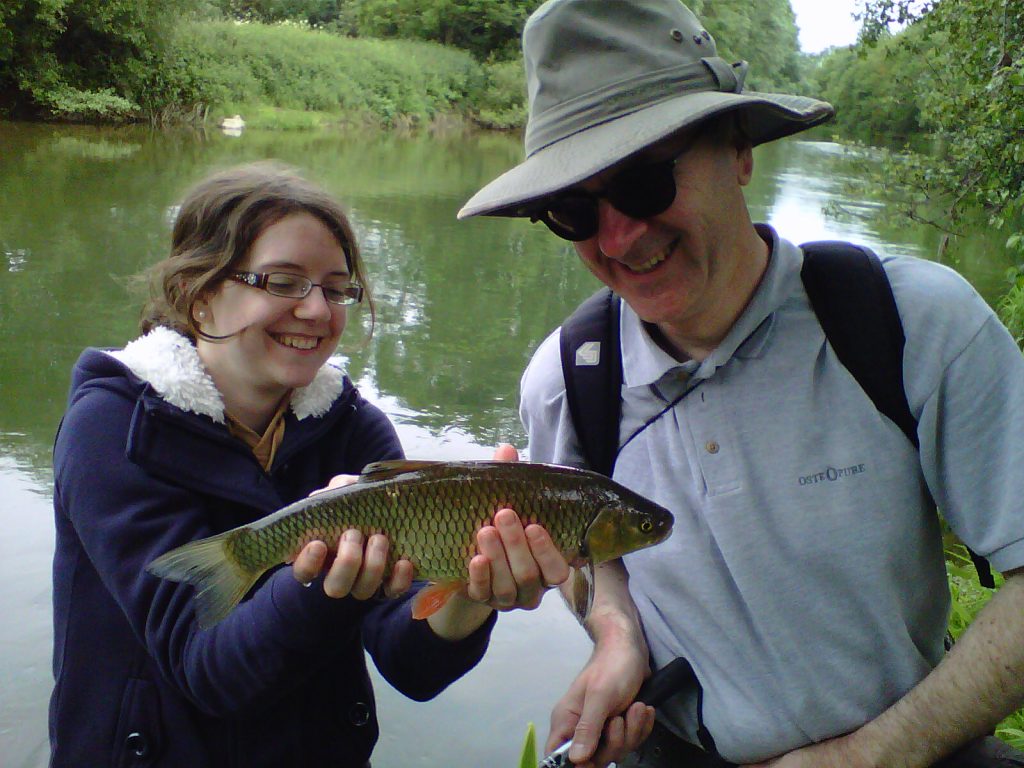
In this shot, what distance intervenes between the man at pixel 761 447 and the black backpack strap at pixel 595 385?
117 millimetres

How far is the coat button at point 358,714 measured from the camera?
86.3 inches

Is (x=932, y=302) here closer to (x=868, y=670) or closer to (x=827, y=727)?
(x=868, y=670)

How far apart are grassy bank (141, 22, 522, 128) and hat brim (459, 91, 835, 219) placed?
90.1 feet

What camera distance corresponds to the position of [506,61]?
1825 inches

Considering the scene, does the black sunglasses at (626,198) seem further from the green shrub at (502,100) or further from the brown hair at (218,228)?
the green shrub at (502,100)

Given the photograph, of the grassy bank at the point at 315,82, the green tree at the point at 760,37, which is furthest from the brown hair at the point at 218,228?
the green tree at the point at 760,37

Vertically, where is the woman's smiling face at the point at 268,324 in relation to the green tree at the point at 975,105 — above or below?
below

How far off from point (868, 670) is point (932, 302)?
2.49ft

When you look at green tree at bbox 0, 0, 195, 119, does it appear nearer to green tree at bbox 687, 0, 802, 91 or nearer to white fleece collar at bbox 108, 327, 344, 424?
white fleece collar at bbox 108, 327, 344, 424

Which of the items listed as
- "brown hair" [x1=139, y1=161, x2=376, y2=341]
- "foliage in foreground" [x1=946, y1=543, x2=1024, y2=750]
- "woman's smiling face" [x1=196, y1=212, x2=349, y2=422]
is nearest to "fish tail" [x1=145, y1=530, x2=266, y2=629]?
"woman's smiling face" [x1=196, y1=212, x2=349, y2=422]

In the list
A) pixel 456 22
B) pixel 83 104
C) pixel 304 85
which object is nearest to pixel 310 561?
pixel 83 104

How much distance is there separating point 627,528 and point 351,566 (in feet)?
1.87

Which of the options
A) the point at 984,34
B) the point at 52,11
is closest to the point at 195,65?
the point at 52,11

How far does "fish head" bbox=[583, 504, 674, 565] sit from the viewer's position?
188cm
